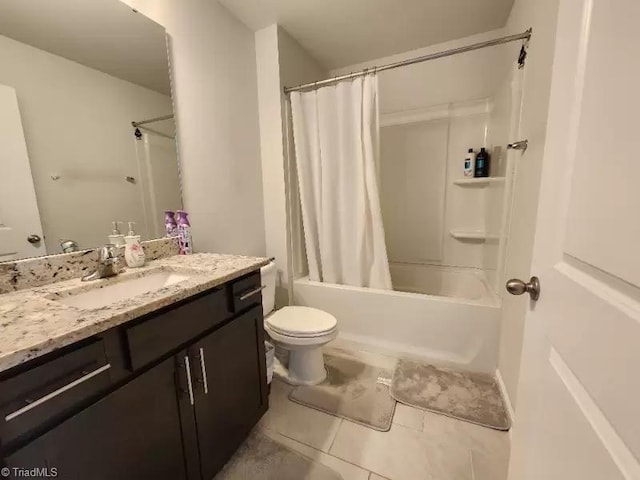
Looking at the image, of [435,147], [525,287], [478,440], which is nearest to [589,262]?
[525,287]

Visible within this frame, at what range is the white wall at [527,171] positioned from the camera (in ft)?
3.86

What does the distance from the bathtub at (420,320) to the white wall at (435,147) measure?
449mm

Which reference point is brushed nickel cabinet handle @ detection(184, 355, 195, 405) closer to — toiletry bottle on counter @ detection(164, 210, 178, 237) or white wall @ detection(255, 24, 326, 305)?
toiletry bottle on counter @ detection(164, 210, 178, 237)

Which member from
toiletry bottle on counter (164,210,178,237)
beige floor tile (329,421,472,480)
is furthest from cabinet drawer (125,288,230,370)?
beige floor tile (329,421,472,480)

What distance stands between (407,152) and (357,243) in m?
1.15

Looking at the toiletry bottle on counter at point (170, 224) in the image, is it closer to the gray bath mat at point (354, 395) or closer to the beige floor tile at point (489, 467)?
the gray bath mat at point (354, 395)

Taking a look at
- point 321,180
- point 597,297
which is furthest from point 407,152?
point 597,297

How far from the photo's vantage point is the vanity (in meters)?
0.58

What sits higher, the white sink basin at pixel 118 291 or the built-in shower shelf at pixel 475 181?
the built-in shower shelf at pixel 475 181

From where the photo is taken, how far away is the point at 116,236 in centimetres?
127

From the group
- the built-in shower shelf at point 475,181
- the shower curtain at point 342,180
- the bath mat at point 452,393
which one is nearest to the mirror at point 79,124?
the shower curtain at point 342,180

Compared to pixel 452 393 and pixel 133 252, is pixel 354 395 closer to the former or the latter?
pixel 452 393

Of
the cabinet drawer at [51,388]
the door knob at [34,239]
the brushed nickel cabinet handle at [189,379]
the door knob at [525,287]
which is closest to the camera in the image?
the cabinet drawer at [51,388]

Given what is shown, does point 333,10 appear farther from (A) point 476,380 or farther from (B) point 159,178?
(A) point 476,380
